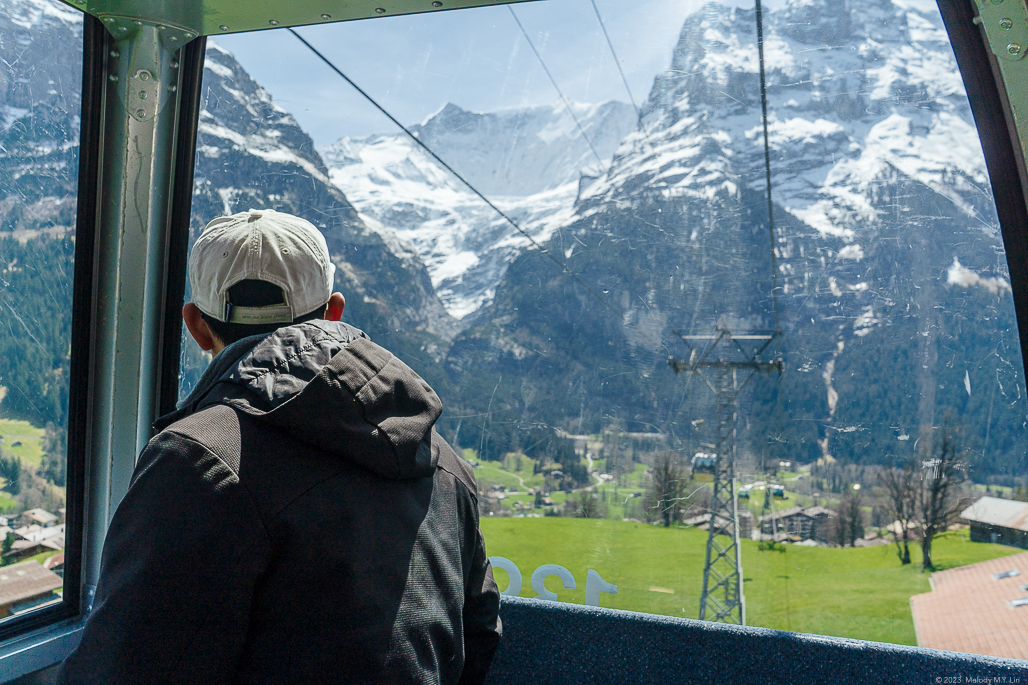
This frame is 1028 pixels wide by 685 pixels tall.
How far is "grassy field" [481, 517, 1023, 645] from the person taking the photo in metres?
1.97

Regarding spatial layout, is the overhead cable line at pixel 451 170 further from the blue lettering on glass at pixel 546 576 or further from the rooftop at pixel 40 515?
the rooftop at pixel 40 515

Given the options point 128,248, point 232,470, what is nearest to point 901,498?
point 232,470

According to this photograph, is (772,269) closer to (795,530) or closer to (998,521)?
(795,530)

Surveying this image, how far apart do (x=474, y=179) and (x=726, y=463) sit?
4.53 ft

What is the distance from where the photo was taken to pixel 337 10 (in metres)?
1.93

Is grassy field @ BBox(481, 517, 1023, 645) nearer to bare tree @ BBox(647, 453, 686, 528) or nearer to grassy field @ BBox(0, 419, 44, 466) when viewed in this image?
bare tree @ BBox(647, 453, 686, 528)

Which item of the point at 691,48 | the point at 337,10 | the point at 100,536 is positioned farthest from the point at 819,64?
the point at 100,536

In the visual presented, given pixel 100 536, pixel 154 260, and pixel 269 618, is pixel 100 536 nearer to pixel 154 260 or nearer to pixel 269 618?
pixel 154 260

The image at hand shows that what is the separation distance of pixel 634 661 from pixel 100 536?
1.84 meters

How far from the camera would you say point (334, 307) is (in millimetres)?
1227

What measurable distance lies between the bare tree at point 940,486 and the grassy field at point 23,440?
2.70 m

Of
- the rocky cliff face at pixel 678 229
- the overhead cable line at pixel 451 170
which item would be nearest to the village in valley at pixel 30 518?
the rocky cliff face at pixel 678 229

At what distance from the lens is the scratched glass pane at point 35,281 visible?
192 cm

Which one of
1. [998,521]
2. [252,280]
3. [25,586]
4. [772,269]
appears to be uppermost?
[772,269]
